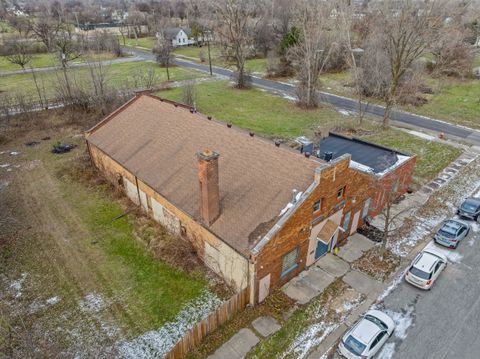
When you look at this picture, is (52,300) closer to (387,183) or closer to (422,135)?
(387,183)

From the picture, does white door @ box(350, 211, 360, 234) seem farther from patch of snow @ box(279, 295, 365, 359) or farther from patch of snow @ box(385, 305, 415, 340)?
patch of snow @ box(385, 305, 415, 340)

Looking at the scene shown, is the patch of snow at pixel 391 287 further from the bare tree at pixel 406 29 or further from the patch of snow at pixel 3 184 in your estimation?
the patch of snow at pixel 3 184

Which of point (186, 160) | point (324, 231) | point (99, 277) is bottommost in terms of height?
point (99, 277)

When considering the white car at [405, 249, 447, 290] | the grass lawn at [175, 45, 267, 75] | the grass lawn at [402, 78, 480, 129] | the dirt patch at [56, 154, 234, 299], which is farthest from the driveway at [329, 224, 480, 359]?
the grass lawn at [175, 45, 267, 75]

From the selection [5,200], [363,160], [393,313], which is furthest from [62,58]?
[393,313]

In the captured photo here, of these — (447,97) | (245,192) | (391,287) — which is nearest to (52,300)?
(245,192)

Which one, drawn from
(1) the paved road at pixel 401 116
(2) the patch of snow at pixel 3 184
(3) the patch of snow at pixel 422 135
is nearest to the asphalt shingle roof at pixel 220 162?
(2) the patch of snow at pixel 3 184

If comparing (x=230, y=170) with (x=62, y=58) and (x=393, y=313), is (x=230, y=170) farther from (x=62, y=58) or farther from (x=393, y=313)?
(x=62, y=58)
